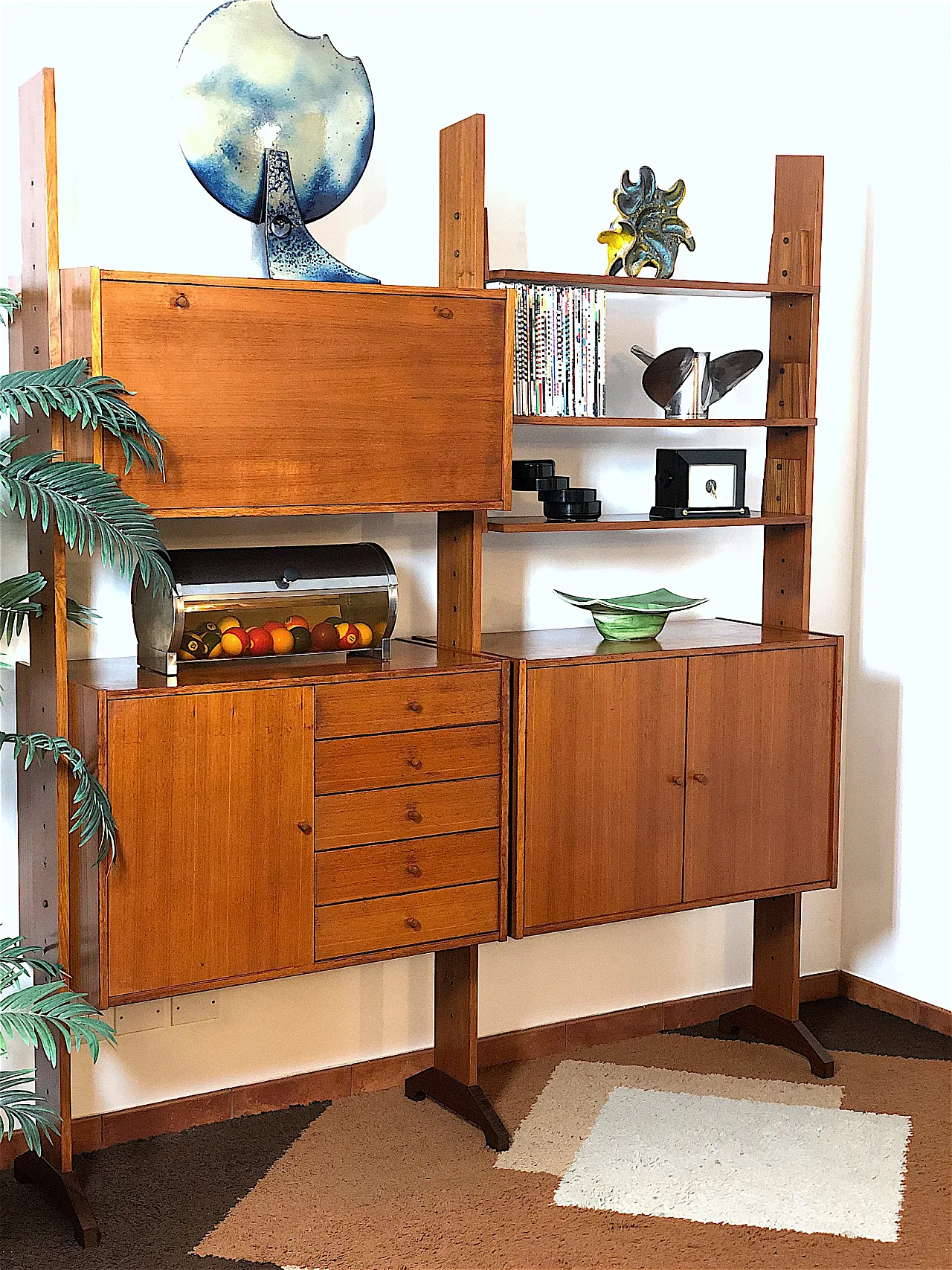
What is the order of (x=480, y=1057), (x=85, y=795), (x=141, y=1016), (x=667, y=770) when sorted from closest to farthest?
(x=85, y=795) < (x=141, y=1016) < (x=667, y=770) < (x=480, y=1057)

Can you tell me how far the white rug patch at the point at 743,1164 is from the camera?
2566 mm

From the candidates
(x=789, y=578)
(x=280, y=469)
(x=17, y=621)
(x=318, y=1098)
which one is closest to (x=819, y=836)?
(x=789, y=578)

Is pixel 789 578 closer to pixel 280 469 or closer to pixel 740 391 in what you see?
pixel 740 391

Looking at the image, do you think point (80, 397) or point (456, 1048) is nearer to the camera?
point (80, 397)

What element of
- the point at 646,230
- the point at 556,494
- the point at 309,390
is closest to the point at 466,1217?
the point at 556,494

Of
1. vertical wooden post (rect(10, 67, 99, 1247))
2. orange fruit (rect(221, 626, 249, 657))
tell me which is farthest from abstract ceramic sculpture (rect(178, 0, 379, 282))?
orange fruit (rect(221, 626, 249, 657))

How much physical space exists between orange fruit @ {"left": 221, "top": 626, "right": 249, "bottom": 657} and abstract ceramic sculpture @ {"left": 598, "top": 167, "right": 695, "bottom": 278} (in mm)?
1102

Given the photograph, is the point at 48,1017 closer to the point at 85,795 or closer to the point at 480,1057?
the point at 85,795

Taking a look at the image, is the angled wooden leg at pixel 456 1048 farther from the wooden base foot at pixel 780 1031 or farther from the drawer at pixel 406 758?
the wooden base foot at pixel 780 1031

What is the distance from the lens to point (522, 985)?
3.28 metres

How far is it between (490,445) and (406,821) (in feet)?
2.36

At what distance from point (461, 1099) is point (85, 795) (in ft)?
3.62

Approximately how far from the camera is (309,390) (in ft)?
8.17

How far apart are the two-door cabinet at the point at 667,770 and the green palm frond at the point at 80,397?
2.84 ft
